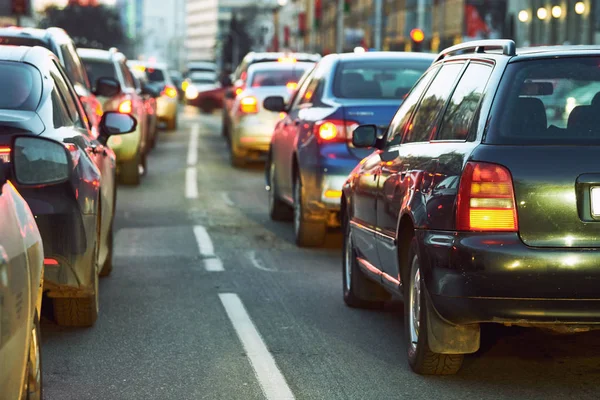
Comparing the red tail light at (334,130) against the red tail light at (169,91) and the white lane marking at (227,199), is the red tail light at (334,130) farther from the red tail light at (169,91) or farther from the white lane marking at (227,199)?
the red tail light at (169,91)

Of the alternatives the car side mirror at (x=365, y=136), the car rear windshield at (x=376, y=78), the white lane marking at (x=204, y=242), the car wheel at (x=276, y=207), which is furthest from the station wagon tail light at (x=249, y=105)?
the car side mirror at (x=365, y=136)

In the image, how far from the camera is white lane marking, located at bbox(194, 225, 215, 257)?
12.7 meters

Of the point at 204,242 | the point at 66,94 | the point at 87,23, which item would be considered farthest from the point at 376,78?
the point at 87,23

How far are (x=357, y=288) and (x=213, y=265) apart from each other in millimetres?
2631

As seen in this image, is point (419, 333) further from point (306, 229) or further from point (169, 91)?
point (169, 91)

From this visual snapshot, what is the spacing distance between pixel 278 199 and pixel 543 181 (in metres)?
8.76

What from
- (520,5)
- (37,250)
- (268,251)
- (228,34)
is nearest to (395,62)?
(268,251)

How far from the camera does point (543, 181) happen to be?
649cm

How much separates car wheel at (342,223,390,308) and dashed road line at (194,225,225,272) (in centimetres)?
206

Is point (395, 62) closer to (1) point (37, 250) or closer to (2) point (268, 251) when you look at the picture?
(2) point (268, 251)

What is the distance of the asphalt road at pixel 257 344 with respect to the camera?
274 inches

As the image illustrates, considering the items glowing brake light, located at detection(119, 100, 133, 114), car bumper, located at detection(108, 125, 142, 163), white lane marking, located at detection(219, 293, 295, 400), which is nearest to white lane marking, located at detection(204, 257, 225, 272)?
white lane marking, located at detection(219, 293, 295, 400)

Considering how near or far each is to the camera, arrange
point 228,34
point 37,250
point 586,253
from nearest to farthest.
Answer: point 37,250 → point 586,253 → point 228,34

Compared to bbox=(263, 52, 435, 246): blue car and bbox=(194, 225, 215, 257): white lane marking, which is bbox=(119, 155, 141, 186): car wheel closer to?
bbox=(194, 225, 215, 257): white lane marking
